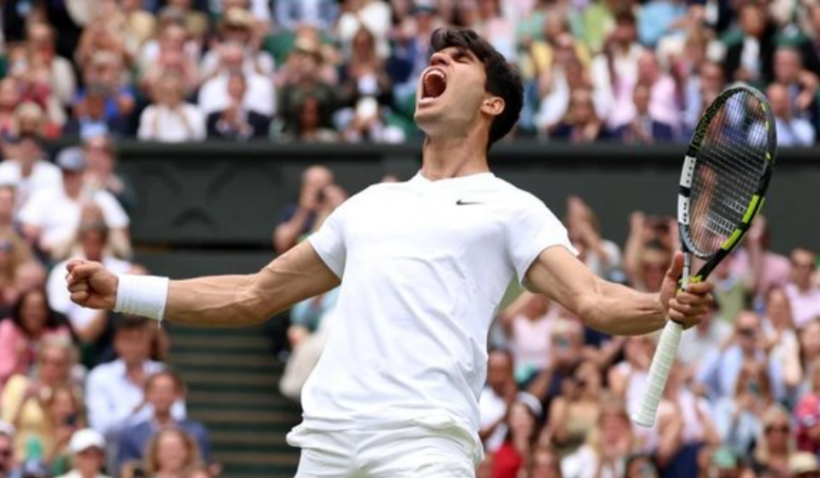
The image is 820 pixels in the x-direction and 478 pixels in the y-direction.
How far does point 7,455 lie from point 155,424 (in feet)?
3.74

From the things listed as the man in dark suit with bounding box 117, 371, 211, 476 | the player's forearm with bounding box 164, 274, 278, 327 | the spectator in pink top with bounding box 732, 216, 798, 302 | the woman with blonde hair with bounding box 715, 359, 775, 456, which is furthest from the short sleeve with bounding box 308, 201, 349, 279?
the spectator in pink top with bounding box 732, 216, 798, 302

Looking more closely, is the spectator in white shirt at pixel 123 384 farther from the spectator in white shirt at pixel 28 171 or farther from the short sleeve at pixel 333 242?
the short sleeve at pixel 333 242

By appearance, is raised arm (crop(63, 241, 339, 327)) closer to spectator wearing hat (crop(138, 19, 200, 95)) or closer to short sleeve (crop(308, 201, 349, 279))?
short sleeve (crop(308, 201, 349, 279))

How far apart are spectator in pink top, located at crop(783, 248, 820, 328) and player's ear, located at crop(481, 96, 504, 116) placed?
831 cm

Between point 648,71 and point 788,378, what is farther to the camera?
point 648,71

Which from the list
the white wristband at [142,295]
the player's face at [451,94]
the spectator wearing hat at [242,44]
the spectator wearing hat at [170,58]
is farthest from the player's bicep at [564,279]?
the spectator wearing hat at [242,44]

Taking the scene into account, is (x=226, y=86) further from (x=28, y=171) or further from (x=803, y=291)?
(x=803, y=291)

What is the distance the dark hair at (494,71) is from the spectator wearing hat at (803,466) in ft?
19.2

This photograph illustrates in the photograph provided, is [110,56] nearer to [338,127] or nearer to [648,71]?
[338,127]

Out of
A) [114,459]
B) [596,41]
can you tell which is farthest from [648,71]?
[114,459]

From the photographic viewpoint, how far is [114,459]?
14.1 metres

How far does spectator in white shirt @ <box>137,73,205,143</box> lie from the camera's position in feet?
59.2

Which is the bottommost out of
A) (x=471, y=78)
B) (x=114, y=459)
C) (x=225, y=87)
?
(x=114, y=459)

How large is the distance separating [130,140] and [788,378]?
223 inches
